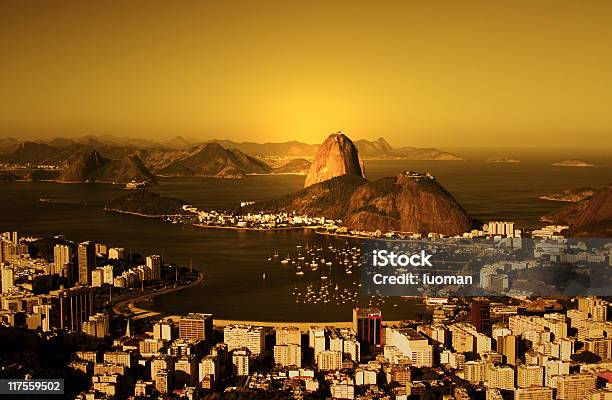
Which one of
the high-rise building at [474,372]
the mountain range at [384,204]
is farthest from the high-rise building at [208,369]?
the mountain range at [384,204]

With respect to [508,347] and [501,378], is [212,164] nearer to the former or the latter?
[508,347]

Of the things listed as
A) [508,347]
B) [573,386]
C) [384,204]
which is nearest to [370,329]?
[508,347]

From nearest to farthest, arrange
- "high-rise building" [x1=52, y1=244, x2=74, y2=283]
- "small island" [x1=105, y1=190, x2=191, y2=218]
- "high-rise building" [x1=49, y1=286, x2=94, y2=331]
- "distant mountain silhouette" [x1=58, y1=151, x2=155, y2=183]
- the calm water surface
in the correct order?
"high-rise building" [x1=49, y1=286, x2=94, y2=331] < the calm water surface < "high-rise building" [x1=52, y1=244, x2=74, y2=283] < "small island" [x1=105, y1=190, x2=191, y2=218] < "distant mountain silhouette" [x1=58, y1=151, x2=155, y2=183]

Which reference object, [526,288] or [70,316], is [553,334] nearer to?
[526,288]

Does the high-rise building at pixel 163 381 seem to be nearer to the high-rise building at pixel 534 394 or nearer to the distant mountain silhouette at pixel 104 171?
the high-rise building at pixel 534 394

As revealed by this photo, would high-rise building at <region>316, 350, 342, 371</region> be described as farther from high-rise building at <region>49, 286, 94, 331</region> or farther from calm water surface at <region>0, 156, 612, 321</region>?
high-rise building at <region>49, 286, 94, 331</region>

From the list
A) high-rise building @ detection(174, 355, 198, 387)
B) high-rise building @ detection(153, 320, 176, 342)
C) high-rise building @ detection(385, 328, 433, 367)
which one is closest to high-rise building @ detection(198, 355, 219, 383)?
high-rise building @ detection(174, 355, 198, 387)
